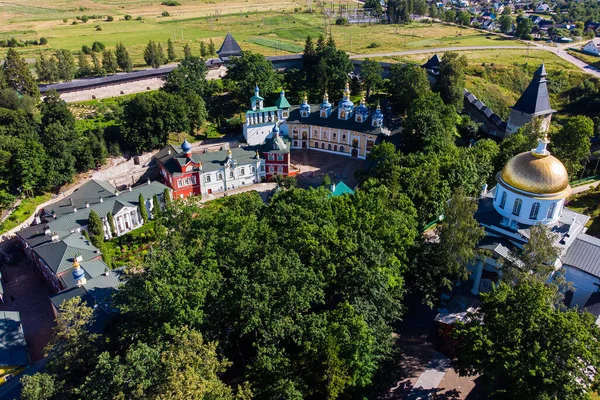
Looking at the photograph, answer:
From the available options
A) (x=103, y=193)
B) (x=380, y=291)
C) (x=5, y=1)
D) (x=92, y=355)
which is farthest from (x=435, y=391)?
(x=5, y=1)

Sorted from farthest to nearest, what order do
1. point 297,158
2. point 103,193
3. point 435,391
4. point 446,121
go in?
point 297,158
point 446,121
point 103,193
point 435,391

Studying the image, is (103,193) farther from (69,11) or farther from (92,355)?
(69,11)

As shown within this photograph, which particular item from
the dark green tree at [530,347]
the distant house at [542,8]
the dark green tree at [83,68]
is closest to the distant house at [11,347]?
the dark green tree at [530,347]

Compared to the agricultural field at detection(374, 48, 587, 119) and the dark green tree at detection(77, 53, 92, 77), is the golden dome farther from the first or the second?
the dark green tree at detection(77, 53, 92, 77)

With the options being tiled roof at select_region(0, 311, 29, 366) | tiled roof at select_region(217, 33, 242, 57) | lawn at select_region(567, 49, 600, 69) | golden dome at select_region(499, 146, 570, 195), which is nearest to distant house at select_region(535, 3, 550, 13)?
lawn at select_region(567, 49, 600, 69)

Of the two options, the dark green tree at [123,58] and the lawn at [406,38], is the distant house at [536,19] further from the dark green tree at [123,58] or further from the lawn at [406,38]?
the dark green tree at [123,58]

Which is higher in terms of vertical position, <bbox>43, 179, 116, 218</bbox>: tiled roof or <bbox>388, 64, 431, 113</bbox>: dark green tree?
<bbox>388, 64, 431, 113</bbox>: dark green tree
